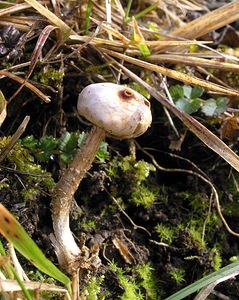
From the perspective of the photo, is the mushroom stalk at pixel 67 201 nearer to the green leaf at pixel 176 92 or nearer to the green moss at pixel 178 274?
the green moss at pixel 178 274

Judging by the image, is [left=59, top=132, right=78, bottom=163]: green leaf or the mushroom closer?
the mushroom

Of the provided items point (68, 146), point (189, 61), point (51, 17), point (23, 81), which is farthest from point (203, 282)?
point (51, 17)

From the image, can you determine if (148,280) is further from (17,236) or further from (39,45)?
(39,45)

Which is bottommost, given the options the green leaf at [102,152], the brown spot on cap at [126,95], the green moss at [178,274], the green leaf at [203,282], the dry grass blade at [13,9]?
the green moss at [178,274]

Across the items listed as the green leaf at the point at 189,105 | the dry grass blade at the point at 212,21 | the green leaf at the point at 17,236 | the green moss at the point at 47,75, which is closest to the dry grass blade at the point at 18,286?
the green leaf at the point at 17,236

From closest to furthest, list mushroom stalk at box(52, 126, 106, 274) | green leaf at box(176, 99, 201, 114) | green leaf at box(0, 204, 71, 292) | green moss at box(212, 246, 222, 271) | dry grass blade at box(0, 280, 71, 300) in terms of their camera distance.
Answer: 1. green leaf at box(0, 204, 71, 292)
2. dry grass blade at box(0, 280, 71, 300)
3. mushroom stalk at box(52, 126, 106, 274)
4. green moss at box(212, 246, 222, 271)
5. green leaf at box(176, 99, 201, 114)

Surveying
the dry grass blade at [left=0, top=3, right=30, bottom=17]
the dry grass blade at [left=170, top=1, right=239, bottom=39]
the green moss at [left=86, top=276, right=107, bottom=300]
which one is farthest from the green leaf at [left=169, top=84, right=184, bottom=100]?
the green moss at [left=86, top=276, right=107, bottom=300]

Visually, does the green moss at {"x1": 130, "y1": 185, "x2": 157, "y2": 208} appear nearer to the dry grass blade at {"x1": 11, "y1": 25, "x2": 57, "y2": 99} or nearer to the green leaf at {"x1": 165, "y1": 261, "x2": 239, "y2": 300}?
the green leaf at {"x1": 165, "y1": 261, "x2": 239, "y2": 300}

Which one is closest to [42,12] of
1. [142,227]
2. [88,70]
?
[88,70]
